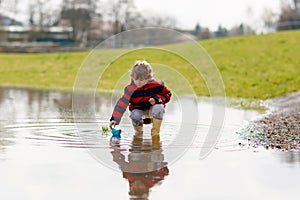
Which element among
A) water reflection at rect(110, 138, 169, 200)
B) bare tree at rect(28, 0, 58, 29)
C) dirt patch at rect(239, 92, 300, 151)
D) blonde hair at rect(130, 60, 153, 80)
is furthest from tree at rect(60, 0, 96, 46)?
water reflection at rect(110, 138, 169, 200)

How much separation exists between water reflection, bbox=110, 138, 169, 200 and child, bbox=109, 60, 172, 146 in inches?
22.5

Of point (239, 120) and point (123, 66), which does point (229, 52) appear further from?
point (239, 120)

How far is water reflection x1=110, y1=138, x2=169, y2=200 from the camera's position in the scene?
513 centimetres

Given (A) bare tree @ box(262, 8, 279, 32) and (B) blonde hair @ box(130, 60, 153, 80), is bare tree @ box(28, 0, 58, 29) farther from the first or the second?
(B) blonde hair @ box(130, 60, 153, 80)

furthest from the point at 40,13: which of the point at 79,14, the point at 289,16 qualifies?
the point at 289,16

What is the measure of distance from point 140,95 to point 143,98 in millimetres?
62

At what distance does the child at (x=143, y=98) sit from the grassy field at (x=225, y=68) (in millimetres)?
10799

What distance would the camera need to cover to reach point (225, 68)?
93.2 ft

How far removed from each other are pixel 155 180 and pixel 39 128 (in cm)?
444

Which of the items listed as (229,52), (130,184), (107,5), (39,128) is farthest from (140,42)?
(107,5)

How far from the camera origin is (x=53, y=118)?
1123cm

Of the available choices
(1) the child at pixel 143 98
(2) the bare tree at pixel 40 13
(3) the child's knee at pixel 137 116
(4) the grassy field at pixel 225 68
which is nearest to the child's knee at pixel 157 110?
(1) the child at pixel 143 98

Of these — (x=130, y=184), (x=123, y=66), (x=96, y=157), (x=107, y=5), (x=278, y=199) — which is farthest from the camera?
(x=107, y=5)

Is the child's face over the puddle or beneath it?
over
